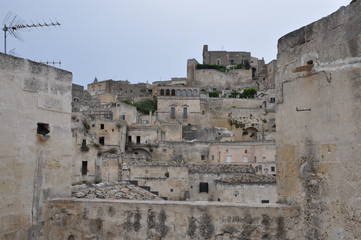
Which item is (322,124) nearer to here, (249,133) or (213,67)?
(249,133)

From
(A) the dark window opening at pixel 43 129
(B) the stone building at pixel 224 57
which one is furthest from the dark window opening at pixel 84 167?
(B) the stone building at pixel 224 57

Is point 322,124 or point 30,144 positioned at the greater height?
point 322,124

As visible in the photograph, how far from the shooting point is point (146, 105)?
6216 centimetres

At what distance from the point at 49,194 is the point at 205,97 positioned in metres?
56.8

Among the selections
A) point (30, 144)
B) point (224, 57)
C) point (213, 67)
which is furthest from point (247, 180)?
point (224, 57)

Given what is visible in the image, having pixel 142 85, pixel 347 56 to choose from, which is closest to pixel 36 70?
pixel 347 56

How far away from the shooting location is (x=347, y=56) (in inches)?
168

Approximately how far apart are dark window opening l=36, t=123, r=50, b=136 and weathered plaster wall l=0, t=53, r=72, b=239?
0.08 m

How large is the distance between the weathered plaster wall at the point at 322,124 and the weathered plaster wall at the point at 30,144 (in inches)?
153

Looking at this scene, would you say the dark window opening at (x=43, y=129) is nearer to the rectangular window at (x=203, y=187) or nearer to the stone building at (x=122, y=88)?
the rectangular window at (x=203, y=187)

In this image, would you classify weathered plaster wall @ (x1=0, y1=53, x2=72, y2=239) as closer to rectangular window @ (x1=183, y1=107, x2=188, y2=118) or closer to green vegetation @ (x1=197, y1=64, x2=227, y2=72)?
rectangular window @ (x1=183, y1=107, x2=188, y2=118)

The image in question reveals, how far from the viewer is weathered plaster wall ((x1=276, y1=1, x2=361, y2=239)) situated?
4199 mm

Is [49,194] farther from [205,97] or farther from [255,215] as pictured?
[205,97]

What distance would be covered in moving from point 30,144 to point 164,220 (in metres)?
2.54
